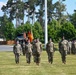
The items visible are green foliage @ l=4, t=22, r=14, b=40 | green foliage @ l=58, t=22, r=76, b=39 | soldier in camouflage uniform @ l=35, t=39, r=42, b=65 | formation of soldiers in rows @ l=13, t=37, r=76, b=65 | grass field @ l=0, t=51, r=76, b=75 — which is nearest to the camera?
grass field @ l=0, t=51, r=76, b=75

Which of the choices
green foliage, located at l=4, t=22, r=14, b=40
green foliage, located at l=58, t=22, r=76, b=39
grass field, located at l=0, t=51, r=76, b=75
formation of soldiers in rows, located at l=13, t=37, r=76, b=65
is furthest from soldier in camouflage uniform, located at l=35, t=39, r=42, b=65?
green foliage, located at l=4, t=22, r=14, b=40

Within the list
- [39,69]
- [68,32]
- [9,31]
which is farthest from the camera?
[9,31]

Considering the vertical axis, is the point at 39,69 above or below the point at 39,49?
below

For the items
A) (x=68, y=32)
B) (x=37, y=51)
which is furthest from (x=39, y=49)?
(x=68, y=32)

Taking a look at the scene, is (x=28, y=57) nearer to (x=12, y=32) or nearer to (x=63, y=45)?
(x=63, y=45)

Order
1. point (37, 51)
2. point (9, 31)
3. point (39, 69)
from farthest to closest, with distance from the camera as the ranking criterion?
point (9, 31) → point (37, 51) → point (39, 69)

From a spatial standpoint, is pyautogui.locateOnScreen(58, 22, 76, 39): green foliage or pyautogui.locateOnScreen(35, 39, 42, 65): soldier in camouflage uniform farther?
pyautogui.locateOnScreen(58, 22, 76, 39): green foliage

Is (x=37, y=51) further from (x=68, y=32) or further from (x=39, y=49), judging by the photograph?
(x=68, y=32)

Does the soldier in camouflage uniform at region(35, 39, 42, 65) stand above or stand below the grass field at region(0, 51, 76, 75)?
above

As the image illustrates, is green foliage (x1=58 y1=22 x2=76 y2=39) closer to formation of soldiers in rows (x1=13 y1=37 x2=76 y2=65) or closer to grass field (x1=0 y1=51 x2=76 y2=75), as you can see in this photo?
formation of soldiers in rows (x1=13 y1=37 x2=76 y2=65)

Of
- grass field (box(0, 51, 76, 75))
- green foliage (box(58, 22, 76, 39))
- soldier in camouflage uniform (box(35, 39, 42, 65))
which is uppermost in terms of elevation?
green foliage (box(58, 22, 76, 39))

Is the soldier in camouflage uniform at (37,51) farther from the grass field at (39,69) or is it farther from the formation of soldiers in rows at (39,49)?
the grass field at (39,69)

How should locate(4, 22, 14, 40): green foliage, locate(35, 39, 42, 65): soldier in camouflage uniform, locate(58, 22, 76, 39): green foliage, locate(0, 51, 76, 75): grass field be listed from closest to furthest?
locate(0, 51, 76, 75): grass field → locate(35, 39, 42, 65): soldier in camouflage uniform → locate(58, 22, 76, 39): green foliage → locate(4, 22, 14, 40): green foliage

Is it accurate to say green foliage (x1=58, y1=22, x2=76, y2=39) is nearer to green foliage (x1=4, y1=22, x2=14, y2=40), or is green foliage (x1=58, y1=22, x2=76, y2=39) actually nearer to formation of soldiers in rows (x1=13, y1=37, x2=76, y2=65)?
formation of soldiers in rows (x1=13, y1=37, x2=76, y2=65)
